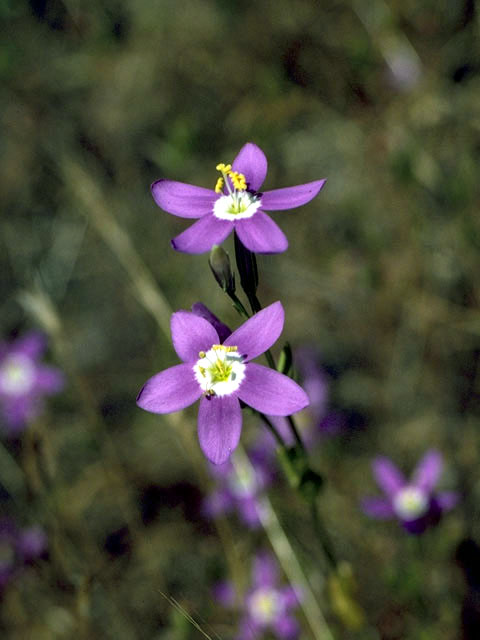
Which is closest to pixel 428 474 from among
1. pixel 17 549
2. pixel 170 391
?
pixel 170 391

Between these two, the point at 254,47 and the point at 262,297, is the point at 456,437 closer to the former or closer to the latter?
the point at 262,297

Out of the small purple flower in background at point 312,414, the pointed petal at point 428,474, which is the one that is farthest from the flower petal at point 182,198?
the small purple flower in background at point 312,414

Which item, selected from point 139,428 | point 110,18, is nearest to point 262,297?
point 139,428

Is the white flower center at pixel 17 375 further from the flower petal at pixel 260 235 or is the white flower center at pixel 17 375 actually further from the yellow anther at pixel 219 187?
the flower petal at pixel 260 235

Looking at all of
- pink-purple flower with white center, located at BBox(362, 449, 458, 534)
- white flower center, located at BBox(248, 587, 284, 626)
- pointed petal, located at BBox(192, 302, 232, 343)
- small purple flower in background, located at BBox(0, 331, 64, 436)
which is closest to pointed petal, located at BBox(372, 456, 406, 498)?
pink-purple flower with white center, located at BBox(362, 449, 458, 534)

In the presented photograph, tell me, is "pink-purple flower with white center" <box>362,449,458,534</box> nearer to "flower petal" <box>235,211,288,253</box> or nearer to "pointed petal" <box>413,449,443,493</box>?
"pointed petal" <box>413,449,443,493</box>

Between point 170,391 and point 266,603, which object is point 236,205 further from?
point 266,603
